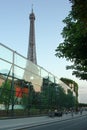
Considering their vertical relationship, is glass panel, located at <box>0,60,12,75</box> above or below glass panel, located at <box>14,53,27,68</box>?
below

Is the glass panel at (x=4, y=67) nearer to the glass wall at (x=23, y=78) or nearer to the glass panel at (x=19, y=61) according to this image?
the glass wall at (x=23, y=78)

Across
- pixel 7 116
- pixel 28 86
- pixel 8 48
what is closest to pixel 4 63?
pixel 8 48

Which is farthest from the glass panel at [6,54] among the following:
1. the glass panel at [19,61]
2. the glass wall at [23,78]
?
the glass panel at [19,61]

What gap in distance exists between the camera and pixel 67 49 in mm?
27578

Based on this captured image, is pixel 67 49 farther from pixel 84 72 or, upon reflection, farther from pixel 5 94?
pixel 5 94

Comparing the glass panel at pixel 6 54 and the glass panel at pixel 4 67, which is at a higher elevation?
the glass panel at pixel 6 54

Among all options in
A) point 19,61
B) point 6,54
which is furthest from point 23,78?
point 6,54

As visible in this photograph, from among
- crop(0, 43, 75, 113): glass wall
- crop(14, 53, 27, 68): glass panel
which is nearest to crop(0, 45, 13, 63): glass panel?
crop(0, 43, 75, 113): glass wall

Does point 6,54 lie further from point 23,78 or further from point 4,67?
point 23,78

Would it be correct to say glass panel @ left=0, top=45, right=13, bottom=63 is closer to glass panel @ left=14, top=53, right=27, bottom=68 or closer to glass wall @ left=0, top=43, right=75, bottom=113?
glass wall @ left=0, top=43, right=75, bottom=113


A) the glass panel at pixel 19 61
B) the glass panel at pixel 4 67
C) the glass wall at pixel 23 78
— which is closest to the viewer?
the glass panel at pixel 4 67

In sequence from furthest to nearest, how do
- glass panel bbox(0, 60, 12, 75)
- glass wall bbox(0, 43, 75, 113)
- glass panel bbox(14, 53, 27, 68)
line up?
glass panel bbox(14, 53, 27, 68) < glass wall bbox(0, 43, 75, 113) < glass panel bbox(0, 60, 12, 75)

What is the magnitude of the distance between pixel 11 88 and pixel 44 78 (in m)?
26.3

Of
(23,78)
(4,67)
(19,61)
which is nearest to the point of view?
(4,67)
